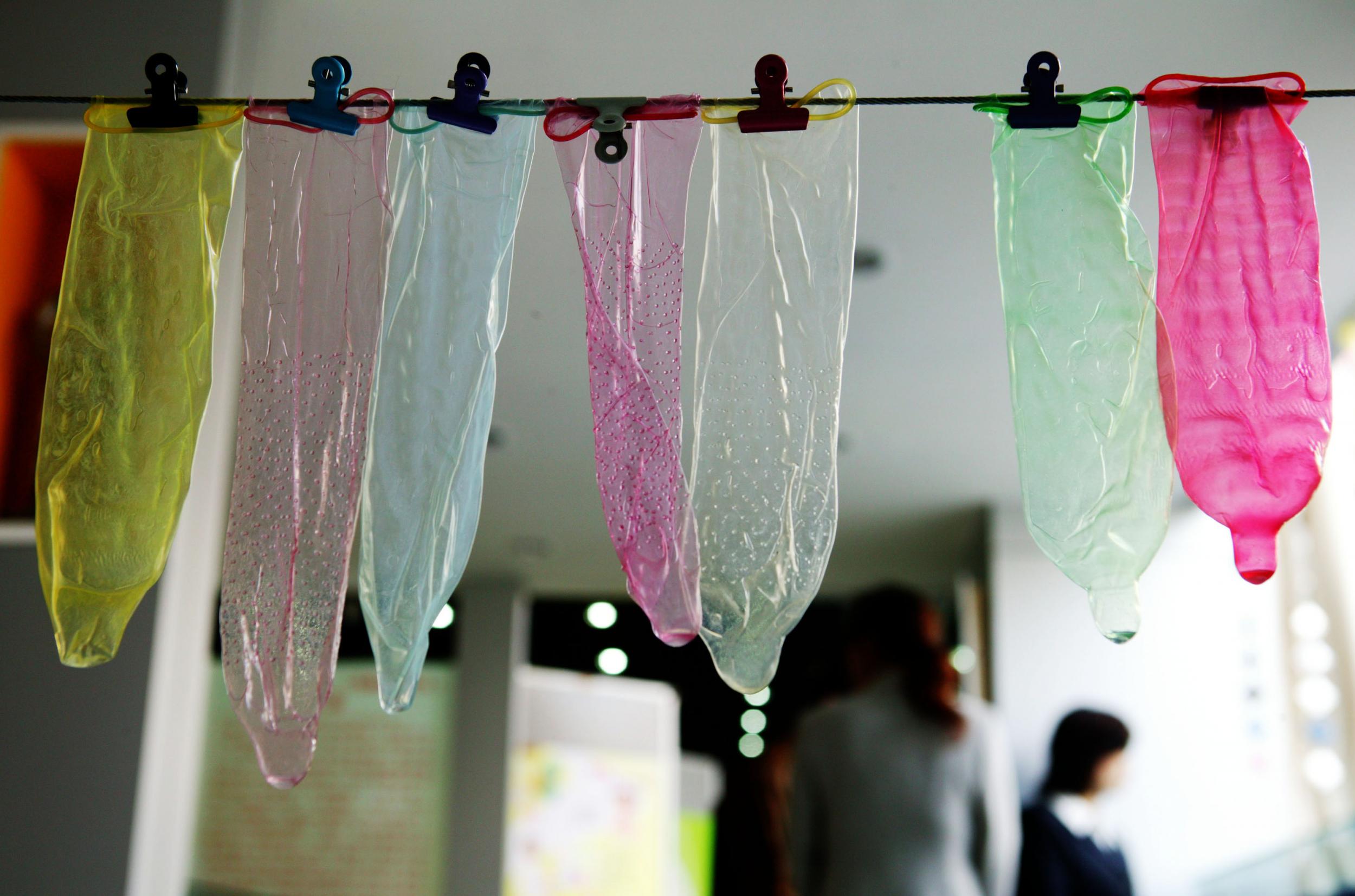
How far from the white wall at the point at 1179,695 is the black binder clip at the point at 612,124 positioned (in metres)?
3.61

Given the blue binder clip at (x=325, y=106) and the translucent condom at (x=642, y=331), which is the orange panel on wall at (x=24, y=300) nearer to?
the blue binder clip at (x=325, y=106)

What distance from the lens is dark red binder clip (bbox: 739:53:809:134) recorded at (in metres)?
0.93

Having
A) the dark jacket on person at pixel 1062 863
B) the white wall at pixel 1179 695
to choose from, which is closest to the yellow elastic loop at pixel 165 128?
the dark jacket on person at pixel 1062 863

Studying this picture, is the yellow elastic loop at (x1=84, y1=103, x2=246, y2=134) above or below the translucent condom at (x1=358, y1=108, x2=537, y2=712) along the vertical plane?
above

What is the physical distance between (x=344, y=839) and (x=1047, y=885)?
12.4 ft

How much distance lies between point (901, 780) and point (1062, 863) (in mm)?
1525

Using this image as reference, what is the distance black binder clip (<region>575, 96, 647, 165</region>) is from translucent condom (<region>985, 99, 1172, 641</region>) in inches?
12.3

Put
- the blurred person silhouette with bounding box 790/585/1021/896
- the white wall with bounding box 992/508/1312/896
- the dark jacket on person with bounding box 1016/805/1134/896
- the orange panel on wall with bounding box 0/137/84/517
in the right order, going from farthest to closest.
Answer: the white wall with bounding box 992/508/1312/896 → the dark jacket on person with bounding box 1016/805/1134/896 → the blurred person silhouette with bounding box 790/585/1021/896 → the orange panel on wall with bounding box 0/137/84/517

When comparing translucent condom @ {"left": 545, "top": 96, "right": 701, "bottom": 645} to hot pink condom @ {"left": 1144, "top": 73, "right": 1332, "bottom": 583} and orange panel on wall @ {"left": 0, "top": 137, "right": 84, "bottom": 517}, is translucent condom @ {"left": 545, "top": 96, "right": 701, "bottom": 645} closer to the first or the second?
hot pink condom @ {"left": 1144, "top": 73, "right": 1332, "bottom": 583}

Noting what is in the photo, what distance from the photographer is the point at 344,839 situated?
5.43 meters

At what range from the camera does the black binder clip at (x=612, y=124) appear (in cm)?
94

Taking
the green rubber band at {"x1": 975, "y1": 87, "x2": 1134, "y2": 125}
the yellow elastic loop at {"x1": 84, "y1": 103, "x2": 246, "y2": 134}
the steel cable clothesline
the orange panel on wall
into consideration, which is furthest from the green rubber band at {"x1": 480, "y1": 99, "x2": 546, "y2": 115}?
the orange panel on wall

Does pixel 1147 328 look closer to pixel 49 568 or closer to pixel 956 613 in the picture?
pixel 49 568

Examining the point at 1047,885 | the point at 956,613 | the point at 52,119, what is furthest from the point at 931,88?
the point at 956,613
